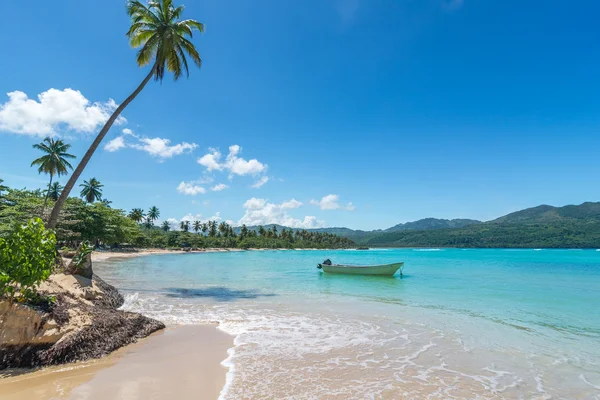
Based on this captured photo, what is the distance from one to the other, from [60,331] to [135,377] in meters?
1.99

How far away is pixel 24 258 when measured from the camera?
5.91 m

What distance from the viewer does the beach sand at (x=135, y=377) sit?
519 cm

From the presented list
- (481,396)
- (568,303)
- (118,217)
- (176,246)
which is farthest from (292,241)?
(481,396)

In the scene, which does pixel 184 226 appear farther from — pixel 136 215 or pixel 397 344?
pixel 397 344

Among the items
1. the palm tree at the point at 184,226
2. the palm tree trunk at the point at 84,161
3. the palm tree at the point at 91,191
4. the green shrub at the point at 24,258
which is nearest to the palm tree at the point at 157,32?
the palm tree trunk at the point at 84,161

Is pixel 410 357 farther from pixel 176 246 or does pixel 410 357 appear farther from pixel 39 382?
pixel 176 246

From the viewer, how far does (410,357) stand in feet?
25.2

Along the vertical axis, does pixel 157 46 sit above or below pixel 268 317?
above

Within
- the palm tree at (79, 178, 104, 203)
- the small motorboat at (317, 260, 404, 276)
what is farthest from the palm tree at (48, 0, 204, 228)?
the palm tree at (79, 178, 104, 203)

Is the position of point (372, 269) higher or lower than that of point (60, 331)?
lower

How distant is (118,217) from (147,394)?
204ft

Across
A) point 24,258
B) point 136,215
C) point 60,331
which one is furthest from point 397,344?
point 136,215

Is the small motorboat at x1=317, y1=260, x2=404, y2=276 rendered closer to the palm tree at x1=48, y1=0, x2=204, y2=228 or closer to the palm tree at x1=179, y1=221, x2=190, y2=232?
the palm tree at x1=48, y1=0, x2=204, y2=228

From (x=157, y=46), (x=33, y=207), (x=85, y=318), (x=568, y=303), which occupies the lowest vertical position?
(x=568, y=303)
